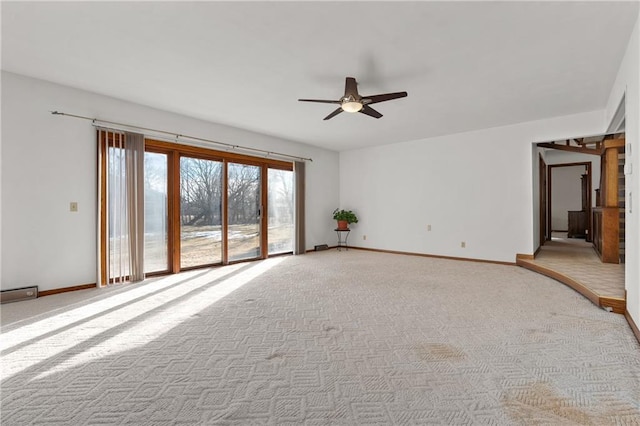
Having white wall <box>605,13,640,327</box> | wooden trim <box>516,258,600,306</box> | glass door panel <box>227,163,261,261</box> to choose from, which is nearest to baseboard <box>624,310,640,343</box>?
white wall <box>605,13,640,327</box>

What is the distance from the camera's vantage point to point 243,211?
6.02 metres

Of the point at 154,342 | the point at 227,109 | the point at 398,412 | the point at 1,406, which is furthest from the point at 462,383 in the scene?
the point at 227,109

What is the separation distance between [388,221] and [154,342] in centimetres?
572

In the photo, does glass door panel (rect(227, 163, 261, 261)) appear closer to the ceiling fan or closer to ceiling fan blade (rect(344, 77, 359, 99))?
the ceiling fan

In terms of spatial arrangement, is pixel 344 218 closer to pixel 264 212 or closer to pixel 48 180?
pixel 264 212

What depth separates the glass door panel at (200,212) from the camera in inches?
203

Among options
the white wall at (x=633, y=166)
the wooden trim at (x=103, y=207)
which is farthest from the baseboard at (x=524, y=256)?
the wooden trim at (x=103, y=207)

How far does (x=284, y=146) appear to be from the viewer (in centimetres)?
671

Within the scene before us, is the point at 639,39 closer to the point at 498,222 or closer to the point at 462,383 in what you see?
the point at 462,383

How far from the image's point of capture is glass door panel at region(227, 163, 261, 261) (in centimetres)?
581

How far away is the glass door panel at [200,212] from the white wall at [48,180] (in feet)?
3.63

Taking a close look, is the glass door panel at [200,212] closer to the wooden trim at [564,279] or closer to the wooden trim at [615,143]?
the wooden trim at [564,279]

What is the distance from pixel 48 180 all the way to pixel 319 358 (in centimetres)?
→ 390

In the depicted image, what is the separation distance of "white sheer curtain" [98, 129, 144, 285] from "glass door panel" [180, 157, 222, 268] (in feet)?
2.38
